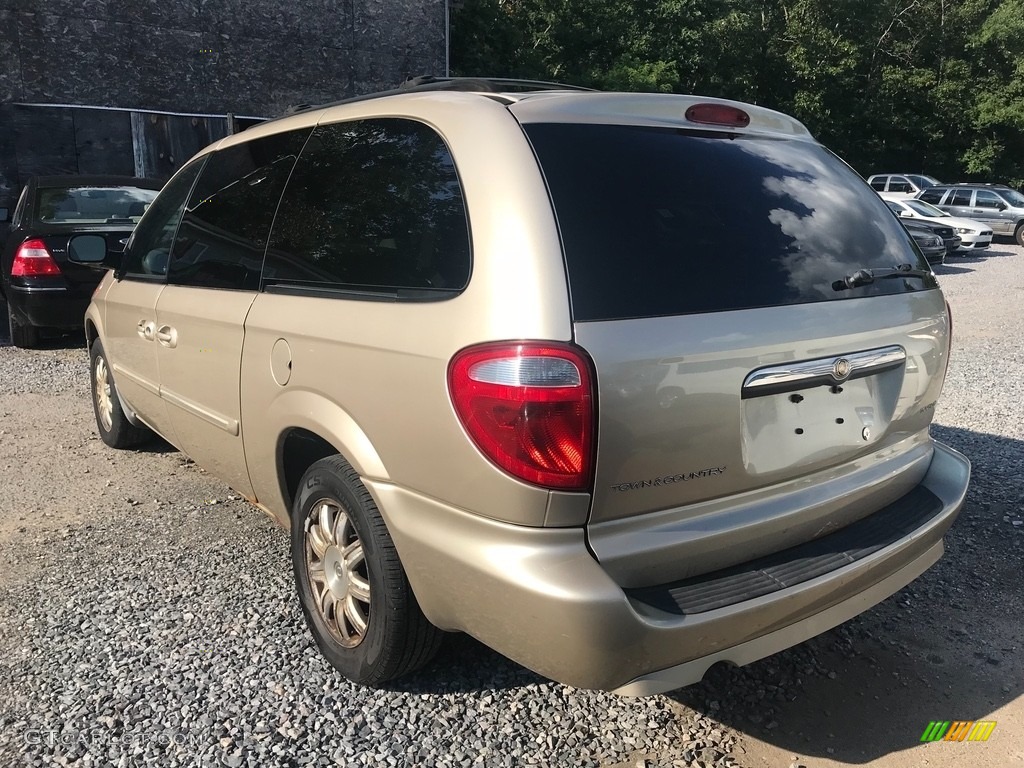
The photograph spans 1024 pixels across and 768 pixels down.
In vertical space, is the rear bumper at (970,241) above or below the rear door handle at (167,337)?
below

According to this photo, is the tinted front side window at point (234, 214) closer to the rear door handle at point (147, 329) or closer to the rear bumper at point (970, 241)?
the rear door handle at point (147, 329)

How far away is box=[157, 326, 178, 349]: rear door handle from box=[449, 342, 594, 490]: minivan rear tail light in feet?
6.73

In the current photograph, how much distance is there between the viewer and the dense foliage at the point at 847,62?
23.8 meters

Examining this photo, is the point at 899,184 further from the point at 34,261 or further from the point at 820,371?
the point at 820,371

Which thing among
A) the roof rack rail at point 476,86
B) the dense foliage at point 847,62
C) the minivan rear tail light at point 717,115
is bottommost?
the minivan rear tail light at point 717,115

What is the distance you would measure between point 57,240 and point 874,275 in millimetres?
7209

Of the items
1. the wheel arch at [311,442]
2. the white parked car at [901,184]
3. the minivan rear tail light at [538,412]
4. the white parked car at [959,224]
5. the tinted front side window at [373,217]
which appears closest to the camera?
the minivan rear tail light at [538,412]

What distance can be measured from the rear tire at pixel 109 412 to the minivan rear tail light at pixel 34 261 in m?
2.81

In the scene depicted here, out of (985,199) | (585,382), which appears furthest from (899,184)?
(585,382)

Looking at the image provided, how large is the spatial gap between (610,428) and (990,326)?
9.90 metres

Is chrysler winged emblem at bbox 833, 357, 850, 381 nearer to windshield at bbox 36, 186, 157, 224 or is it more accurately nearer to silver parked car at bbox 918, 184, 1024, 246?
windshield at bbox 36, 186, 157, 224

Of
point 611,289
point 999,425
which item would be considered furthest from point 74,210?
point 999,425

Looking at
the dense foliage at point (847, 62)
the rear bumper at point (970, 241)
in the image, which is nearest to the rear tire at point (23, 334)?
the dense foliage at point (847, 62)

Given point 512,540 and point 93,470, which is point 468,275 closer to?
point 512,540
